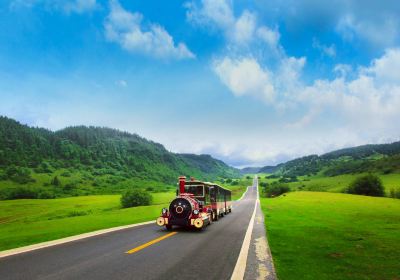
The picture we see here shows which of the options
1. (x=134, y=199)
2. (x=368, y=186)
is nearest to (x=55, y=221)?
(x=134, y=199)

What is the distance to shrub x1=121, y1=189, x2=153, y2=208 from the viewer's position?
78.3 metres

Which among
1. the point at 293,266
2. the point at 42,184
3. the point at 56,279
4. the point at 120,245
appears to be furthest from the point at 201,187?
the point at 42,184

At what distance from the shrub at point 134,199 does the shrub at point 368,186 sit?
71.4 meters

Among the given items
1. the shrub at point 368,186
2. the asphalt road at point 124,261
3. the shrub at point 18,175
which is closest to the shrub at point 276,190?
the shrub at point 368,186

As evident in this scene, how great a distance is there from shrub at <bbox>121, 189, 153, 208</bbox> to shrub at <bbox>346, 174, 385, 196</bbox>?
7138cm

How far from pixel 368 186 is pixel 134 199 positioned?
76926 mm

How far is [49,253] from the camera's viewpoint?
40.8 ft

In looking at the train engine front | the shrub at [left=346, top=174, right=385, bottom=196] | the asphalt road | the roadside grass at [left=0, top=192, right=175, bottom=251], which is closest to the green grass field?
the roadside grass at [left=0, top=192, right=175, bottom=251]

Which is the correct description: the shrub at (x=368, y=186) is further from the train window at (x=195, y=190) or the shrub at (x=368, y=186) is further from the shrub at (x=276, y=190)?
the train window at (x=195, y=190)

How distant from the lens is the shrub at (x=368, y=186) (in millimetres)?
97875

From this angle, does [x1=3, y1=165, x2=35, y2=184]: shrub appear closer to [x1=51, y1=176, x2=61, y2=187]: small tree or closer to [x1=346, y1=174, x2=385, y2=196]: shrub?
[x1=51, y1=176, x2=61, y2=187]: small tree

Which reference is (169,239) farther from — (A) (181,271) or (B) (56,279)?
(B) (56,279)

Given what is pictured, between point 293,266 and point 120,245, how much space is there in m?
8.29

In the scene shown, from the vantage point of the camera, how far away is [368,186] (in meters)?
99.6
